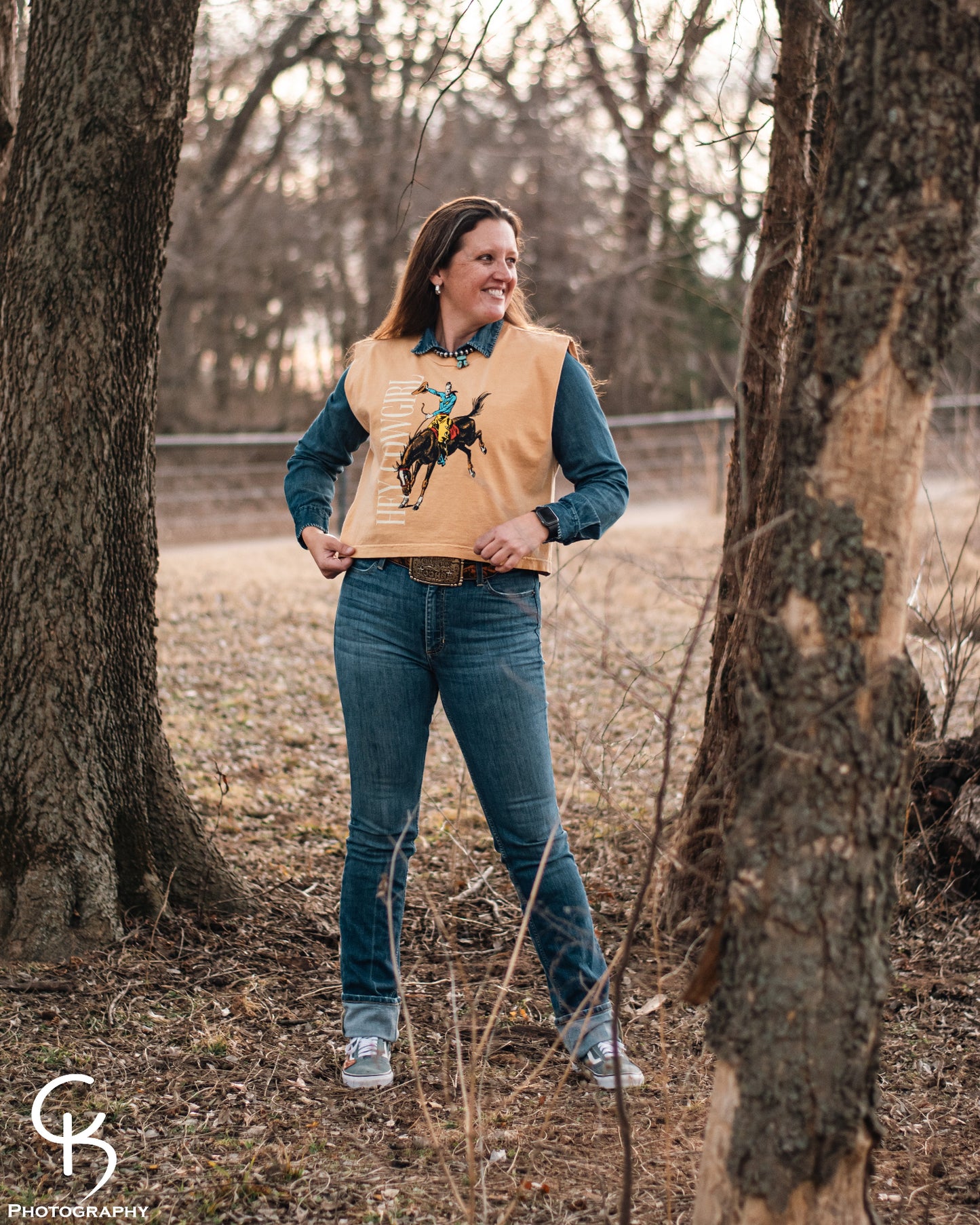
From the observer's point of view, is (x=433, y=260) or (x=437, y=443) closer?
(x=437, y=443)

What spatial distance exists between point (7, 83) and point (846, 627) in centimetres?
302

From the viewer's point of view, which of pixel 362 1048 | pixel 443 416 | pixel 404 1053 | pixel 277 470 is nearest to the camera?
pixel 443 416

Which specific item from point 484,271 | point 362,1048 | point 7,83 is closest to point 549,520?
point 484,271

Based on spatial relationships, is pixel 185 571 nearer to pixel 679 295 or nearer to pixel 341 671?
pixel 341 671

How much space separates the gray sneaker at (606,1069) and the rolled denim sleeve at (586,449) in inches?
44.5

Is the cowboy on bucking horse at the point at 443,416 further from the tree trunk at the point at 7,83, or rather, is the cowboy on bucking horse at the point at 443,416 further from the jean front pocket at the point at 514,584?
the tree trunk at the point at 7,83

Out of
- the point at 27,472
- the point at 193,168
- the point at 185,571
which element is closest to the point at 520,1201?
the point at 27,472

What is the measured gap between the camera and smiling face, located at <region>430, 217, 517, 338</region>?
8.71 ft

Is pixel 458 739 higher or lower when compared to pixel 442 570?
lower

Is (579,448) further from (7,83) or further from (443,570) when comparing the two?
(7,83)

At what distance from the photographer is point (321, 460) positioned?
2.93 m

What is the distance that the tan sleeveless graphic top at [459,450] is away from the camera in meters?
2.56

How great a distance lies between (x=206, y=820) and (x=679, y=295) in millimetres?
17613

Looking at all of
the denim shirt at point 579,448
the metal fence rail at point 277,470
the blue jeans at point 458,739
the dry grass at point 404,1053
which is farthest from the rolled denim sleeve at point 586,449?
the metal fence rail at point 277,470
